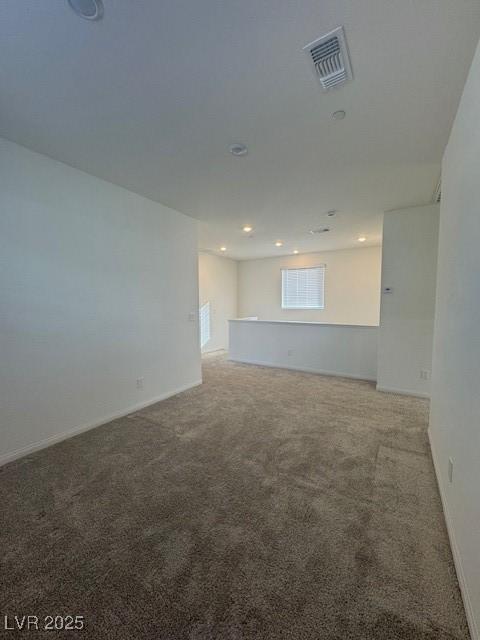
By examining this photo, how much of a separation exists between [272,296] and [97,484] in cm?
621

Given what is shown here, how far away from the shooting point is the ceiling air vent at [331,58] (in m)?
1.31

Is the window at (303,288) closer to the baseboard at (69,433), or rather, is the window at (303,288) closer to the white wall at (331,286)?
the white wall at (331,286)

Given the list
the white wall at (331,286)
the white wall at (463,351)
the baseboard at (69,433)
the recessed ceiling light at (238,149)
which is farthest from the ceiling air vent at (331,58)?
the white wall at (331,286)

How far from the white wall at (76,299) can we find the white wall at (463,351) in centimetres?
305

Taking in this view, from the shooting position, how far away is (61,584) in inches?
49.8

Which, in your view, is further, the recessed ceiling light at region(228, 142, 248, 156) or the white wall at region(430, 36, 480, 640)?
the recessed ceiling light at region(228, 142, 248, 156)

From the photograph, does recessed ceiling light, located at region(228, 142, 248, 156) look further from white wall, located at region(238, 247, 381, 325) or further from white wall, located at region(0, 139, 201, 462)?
white wall, located at region(238, 247, 381, 325)

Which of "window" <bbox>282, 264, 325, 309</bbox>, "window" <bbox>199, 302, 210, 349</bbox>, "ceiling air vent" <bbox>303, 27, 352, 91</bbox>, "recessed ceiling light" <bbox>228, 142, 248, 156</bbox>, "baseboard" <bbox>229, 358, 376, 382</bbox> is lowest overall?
"baseboard" <bbox>229, 358, 376, 382</bbox>

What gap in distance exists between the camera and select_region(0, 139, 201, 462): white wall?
227 cm

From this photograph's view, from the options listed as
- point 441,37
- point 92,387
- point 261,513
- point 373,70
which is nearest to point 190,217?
point 92,387

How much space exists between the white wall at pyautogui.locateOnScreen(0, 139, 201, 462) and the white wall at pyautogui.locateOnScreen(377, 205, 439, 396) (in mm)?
3011

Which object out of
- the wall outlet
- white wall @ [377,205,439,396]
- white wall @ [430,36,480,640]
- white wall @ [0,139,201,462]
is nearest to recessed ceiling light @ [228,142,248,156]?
white wall @ [430,36,480,640]

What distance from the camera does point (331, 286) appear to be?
668 cm

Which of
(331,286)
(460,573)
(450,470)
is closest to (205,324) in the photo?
(331,286)
